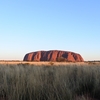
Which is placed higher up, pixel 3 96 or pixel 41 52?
pixel 3 96

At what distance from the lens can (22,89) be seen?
4.96 meters

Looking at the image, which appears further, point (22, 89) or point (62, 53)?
point (62, 53)

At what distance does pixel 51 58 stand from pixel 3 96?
413 feet

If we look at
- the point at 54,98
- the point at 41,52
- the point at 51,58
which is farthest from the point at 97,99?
the point at 41,52

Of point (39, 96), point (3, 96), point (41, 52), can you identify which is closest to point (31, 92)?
point (39, 96)

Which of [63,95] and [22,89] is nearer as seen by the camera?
[63,95]

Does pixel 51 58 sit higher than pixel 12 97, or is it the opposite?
pixel 12 97

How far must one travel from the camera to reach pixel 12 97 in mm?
4414

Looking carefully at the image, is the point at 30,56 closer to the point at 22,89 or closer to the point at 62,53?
Answer: the point at 62,53

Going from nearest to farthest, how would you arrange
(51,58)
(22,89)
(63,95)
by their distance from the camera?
A: (63,95) < (22,89) < (51,58)

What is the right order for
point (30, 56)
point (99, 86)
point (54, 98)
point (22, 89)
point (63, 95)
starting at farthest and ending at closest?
point (30, 56), point (99, 86), point (22, 89), point (63, 95), point (54, 98)

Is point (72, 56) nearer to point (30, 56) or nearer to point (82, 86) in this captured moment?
point (30, 56)

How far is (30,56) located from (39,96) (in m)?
138

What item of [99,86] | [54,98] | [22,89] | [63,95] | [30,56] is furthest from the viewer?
[30,56]
